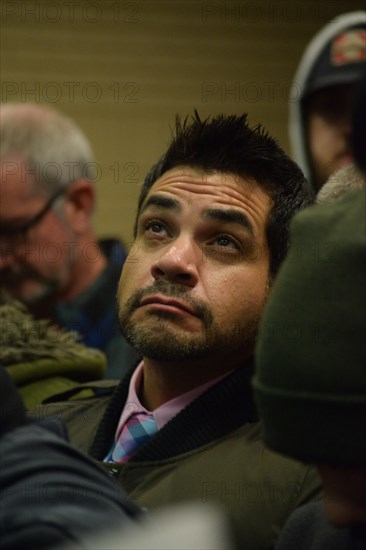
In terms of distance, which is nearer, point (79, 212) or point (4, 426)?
point (4, 426)

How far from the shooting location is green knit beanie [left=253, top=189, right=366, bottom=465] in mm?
1118

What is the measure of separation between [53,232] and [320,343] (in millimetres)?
2093

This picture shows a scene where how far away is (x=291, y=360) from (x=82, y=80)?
13.9 ft

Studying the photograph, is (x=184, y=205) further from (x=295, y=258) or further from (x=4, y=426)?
(x=4, y=426)

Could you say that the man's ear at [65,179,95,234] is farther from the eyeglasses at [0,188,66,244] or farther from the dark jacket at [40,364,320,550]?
the dark jacket at [40,364,320,550]

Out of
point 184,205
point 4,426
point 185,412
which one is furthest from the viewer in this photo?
point 184,205

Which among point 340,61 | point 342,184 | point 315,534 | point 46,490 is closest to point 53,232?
point 340,61

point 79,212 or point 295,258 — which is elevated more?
point 295,258

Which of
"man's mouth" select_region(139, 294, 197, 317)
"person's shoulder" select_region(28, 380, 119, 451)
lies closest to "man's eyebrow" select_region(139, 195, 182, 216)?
"man's mouth" select_region(139, 294, 197, 317)

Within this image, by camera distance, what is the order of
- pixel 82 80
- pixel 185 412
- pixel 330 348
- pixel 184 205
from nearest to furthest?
1. pixel 330 348
2. pixel 185 412
3. pixel 184 205
4. pixel 82 80

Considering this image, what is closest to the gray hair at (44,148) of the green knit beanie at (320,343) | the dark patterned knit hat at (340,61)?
the dark patterned knit hat at (340,61)

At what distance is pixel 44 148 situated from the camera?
3.19 m

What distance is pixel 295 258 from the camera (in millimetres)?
1193

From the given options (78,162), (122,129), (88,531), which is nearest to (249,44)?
(122,129)
